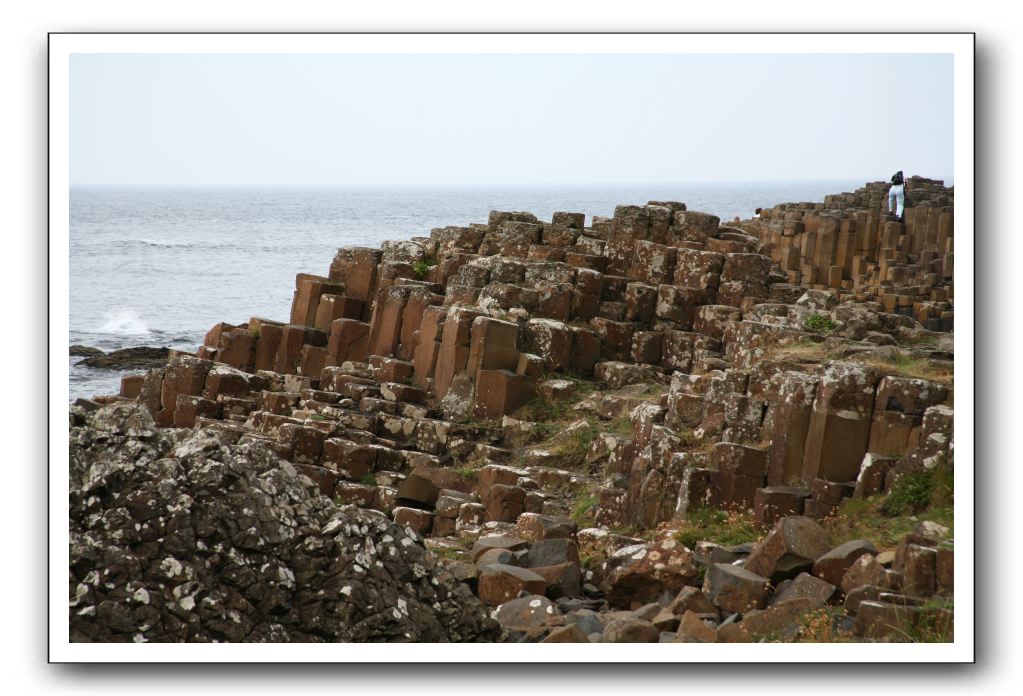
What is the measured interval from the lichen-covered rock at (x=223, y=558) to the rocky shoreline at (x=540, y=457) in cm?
2

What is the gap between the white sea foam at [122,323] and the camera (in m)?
34.2

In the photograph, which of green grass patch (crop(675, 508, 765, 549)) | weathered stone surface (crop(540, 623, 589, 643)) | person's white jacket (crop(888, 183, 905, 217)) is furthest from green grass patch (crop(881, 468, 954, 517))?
person's white jacket (crop(888, 183, 905, 217))

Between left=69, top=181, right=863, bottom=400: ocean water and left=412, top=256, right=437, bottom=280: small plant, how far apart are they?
53.6 inches

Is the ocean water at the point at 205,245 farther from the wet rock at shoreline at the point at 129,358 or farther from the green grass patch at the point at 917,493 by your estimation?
the green grass patch at the point at 917,493

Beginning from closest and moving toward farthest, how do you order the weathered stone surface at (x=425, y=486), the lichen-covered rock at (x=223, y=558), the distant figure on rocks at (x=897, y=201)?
the lichen-covered rock at (x=223, y=558) < the weathered stone surface at (x=425, y=486) < the distant figure on rocks at (x=897, y=201)

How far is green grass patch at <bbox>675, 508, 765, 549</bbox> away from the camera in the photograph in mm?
18578

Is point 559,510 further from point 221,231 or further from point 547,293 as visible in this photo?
point 221,231

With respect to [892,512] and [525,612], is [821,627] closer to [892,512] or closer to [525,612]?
[892,512]

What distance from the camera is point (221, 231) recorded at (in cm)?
3462

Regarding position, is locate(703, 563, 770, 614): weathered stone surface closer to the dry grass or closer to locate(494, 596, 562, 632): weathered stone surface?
locate(494, 596, 562, 632): weathered stone surface

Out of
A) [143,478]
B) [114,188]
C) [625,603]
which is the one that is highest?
[114,188]

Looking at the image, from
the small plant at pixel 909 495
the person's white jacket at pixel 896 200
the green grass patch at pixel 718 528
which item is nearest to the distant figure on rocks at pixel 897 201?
the person's white jacket at pixel 896 200

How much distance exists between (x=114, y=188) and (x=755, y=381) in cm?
902
